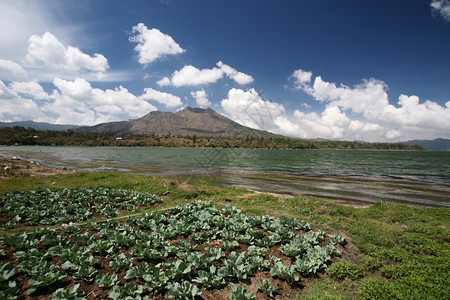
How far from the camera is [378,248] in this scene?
9.16m

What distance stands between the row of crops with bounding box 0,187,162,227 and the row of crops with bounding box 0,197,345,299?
331 centimetres

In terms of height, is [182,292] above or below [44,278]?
below

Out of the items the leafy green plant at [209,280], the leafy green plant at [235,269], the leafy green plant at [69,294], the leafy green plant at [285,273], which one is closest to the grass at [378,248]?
the leafy green plant at [285,273]

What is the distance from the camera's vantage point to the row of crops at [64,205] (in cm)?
1123

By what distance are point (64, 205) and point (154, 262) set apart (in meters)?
10.3

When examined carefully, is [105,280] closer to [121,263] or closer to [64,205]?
[121,263]

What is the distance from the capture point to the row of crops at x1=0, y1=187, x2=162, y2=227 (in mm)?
11234

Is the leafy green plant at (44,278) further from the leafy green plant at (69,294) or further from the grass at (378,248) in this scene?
the grass at (378,248)

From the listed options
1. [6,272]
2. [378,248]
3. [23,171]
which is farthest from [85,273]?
[23,171]

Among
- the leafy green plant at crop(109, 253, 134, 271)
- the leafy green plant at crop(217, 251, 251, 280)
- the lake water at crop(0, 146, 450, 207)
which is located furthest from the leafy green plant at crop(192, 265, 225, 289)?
the lake water at crop(0, 146, 450, 207)

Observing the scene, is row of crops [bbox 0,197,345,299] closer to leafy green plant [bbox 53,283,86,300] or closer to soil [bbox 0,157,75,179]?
leafy green plant [bbox 53,283,86,300]

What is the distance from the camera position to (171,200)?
1783 cm

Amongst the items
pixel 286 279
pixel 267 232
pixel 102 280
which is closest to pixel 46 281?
pixel 102 280

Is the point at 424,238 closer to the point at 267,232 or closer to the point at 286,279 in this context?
the point at 267,232
